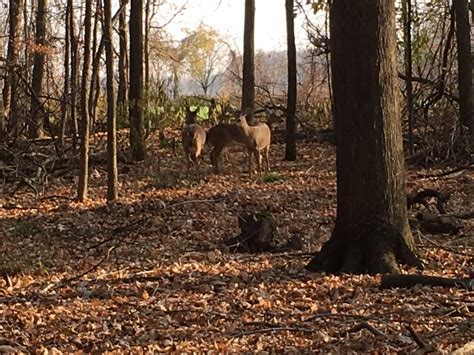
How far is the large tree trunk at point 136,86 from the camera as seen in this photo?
58.2 ft

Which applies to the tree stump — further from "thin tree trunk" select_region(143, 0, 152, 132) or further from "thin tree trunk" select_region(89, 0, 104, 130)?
"thin tree trunk" select_region(143, 0, 152, 132)

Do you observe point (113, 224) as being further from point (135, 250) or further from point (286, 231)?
point (286, 231)

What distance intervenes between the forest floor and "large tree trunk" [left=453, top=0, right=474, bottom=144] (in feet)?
11.0

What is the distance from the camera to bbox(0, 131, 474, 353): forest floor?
5230 mm

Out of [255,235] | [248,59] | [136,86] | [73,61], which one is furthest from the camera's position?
[248,59]

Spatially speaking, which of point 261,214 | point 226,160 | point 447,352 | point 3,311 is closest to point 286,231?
point 261,214

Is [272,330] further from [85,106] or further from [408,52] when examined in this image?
[408,52]

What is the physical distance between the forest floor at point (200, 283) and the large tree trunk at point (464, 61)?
3.35 m

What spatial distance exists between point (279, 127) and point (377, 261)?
16.7 m

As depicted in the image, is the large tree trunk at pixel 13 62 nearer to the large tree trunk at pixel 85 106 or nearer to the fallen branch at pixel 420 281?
the large tree trunk at pixel 85 106

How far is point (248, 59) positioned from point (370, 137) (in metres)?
13.9

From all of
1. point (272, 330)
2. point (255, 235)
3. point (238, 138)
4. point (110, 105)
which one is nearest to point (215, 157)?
point (238, 138)

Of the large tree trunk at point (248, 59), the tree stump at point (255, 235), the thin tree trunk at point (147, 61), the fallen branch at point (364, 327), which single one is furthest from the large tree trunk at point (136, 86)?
the fallen branch at point (364, 327)

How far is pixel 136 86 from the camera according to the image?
18.1m
